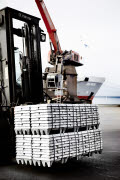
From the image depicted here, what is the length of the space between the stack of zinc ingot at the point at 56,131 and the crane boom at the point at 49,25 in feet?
33.4

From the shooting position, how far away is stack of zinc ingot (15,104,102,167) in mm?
3266

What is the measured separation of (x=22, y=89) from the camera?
4.53 m

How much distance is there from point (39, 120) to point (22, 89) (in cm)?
131

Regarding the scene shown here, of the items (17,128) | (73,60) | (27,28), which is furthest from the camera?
(73,60)

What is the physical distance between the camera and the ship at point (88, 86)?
23031mm

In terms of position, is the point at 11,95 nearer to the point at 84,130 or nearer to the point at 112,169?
the point at 84,130

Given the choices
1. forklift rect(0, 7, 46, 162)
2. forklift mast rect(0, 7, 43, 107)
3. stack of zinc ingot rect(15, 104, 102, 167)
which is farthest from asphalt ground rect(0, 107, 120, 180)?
forklift mast rect(0, 7, 43, 107)

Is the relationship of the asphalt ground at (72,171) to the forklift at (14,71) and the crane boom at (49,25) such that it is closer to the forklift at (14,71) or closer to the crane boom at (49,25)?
the forklift at (14,71)

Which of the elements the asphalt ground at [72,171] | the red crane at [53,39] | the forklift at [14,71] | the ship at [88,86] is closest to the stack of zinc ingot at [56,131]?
the asphalt ground at [72,171]

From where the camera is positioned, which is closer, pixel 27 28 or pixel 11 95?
pixel 11 95

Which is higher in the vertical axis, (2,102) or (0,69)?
(0,69)

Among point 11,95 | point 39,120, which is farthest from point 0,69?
point 39,120

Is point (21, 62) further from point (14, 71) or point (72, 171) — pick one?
point (72, 171)

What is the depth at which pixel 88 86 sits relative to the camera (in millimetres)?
23812
